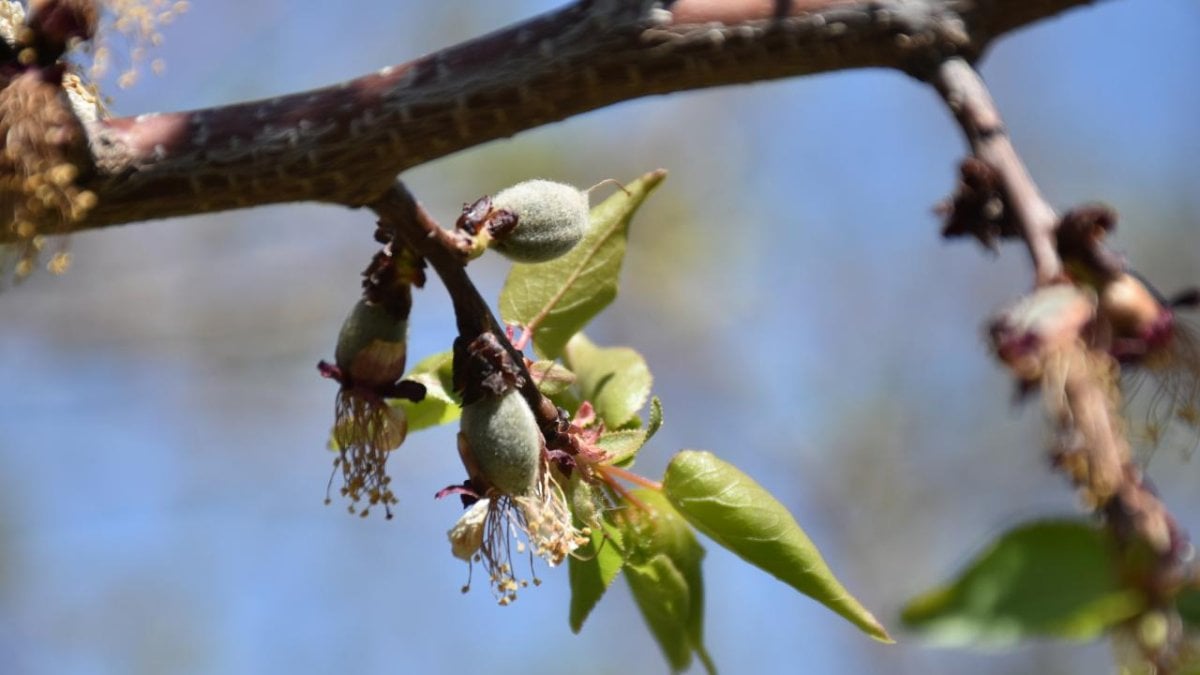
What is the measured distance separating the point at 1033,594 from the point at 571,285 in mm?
1189

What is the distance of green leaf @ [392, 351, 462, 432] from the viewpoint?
6.55 ft

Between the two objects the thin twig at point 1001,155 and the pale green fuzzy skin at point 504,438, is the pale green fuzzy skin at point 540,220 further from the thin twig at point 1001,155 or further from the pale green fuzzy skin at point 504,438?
the thin twig at point 1001,155

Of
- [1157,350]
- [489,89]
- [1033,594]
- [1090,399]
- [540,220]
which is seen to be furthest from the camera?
[540,220]

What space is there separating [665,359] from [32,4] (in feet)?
26.6

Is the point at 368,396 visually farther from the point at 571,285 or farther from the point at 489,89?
the point at 489,89

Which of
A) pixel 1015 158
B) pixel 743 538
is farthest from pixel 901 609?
pixel 743 538

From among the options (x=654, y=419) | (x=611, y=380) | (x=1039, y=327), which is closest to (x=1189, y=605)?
(x=1039, y=327)

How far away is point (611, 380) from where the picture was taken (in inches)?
80.1

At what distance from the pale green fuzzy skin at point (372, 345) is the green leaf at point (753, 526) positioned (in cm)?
43

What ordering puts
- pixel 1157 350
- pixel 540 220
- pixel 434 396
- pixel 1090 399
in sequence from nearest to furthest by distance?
pixel 1090 399
pixel 1157 350
pixel 540 220
pixel 434 396

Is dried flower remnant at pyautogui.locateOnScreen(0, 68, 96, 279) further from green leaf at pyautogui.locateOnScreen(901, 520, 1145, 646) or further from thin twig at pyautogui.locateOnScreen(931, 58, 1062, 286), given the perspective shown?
green leaf at pyautogui.locateOnScreen(901, 520, 1145, 646)

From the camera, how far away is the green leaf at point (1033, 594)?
92cm

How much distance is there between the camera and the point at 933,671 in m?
8.49

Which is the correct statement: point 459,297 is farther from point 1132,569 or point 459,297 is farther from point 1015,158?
point 1132,569
